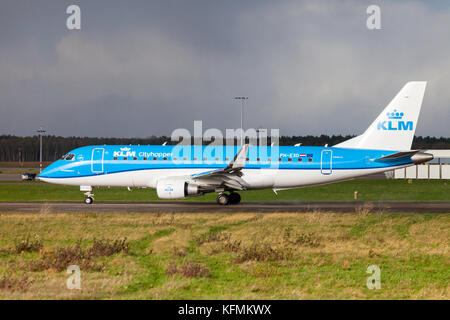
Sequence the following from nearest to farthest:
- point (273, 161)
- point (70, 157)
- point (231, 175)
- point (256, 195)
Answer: point (231, 175) → point (273, 161) → point (70, 157) → point (256, 195)

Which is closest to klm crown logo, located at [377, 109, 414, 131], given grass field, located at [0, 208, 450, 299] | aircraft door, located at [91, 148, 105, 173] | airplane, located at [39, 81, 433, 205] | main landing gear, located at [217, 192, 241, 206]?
Result: airplane, located at [39, 81, 433, 205]

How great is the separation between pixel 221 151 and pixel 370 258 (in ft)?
65.8

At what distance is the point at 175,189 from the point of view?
32.4 metres

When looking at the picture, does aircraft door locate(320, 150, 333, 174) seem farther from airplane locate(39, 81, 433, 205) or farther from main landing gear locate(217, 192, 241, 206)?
main landing gear locate(217, 192, 241, 206)

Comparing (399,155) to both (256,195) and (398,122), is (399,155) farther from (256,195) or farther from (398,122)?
(256,195)

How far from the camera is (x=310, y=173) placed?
3516cm

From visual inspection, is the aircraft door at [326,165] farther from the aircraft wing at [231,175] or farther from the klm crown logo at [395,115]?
the aircraft wing at [231,175]

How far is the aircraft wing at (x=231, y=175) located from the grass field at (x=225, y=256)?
7.30 m

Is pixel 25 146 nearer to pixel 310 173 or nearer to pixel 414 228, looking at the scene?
pixel 310 173

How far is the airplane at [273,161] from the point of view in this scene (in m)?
34.8

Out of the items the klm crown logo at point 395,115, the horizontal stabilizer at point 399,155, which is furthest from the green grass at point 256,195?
the klm crown logo at point 395,115

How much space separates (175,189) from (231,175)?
167 inches

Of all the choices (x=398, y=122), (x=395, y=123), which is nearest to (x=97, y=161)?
(x=395, y=123)
